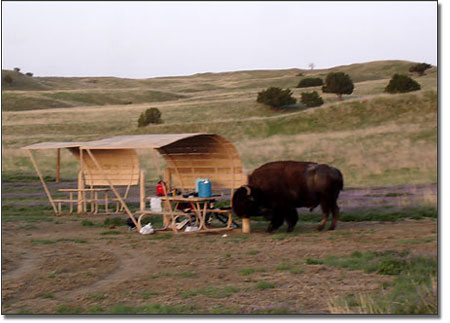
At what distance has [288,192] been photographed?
49.4ft

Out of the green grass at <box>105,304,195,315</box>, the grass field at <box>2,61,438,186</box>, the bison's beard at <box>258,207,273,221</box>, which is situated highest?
the green grass at <box>105,304,195,315</box>

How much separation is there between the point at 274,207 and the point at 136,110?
59.8 m

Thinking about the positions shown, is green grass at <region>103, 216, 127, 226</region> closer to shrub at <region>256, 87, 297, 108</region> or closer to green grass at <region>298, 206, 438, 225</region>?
green grass at <region>298, 206, 438, 225</region>

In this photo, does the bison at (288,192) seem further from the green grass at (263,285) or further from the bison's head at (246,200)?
the green grass at (263,285)

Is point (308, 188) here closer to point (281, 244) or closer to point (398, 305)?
point (281, 244)

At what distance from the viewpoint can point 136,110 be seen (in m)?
73.8

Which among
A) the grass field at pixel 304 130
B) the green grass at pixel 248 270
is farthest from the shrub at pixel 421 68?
the green grass at pixel 248 270

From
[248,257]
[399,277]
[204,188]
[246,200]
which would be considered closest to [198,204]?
[204,188]

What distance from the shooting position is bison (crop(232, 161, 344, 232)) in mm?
14844

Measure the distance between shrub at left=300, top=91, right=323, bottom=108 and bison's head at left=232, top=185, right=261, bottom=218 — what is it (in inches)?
2103

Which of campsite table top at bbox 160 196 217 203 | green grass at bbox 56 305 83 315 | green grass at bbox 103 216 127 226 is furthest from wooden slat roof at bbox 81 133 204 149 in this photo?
green grass at bbox 56 305 83 315

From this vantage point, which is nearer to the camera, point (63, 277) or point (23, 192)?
point (63, 277)

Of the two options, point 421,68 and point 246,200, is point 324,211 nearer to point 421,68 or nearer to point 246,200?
point 246,200

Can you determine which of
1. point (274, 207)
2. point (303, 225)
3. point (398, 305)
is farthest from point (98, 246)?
point (398, 305)
